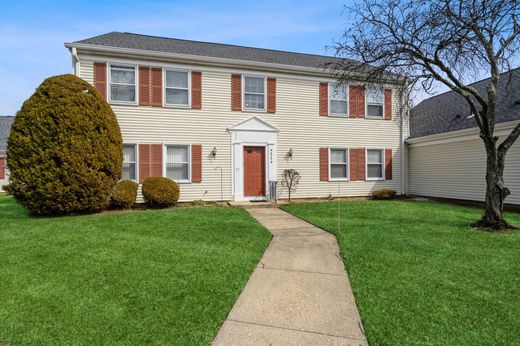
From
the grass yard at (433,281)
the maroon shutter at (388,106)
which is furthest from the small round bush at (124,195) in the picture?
the maroon shutter at (388,106)

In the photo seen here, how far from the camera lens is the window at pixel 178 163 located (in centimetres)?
1202

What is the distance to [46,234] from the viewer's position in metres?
6.48

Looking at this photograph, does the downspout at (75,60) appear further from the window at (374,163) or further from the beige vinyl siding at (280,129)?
the window at (374,163)

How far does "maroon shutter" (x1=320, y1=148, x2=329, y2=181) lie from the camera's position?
1385 centimetres

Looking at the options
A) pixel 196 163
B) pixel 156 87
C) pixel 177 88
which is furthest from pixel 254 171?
pixel 156 87

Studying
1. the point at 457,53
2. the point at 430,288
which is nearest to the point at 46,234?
the point at 430,288

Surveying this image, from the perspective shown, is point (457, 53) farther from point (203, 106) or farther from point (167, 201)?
point (167, 201)

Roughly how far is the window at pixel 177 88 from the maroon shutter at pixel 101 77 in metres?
2.02

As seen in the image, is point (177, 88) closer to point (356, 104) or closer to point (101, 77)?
point (101, 77)

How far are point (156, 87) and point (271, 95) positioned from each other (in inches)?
174

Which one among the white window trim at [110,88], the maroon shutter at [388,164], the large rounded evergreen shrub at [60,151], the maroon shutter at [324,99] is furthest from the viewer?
the maroon shutter at [388,164]

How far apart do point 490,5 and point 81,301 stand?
9.14m

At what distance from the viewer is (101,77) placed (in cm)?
1114

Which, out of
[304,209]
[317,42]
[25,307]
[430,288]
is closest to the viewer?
[25,307]
